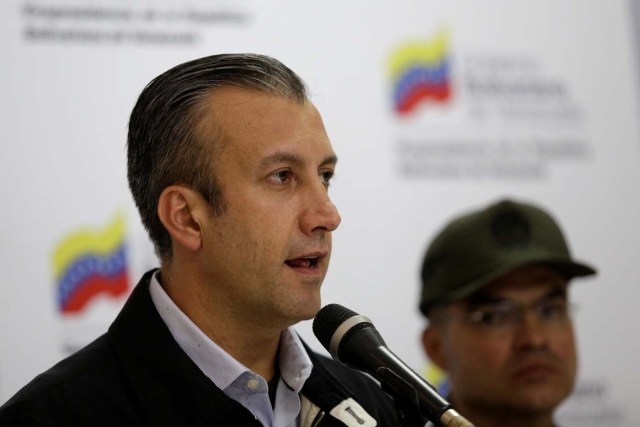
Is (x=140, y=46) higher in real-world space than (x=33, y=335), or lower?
higher

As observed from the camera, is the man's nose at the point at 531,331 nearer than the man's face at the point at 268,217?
No

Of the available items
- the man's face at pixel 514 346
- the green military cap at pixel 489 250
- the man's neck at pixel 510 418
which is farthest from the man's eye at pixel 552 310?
the man's neck at pixel 510 418

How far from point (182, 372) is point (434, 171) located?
1711mm

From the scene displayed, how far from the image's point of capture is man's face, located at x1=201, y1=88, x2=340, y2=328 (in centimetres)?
202

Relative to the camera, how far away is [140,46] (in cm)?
314

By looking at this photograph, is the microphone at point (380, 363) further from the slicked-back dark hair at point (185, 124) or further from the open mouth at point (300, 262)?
the slicked-back dark hair at point (185, 124)

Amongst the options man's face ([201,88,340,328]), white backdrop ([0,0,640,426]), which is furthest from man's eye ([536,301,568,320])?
man's face ([201,88,340,328])

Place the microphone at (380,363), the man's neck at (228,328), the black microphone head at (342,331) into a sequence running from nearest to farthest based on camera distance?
1. the microphone at (380,363)
2. the black microphone head at (342,331)
3. the man's neck at (228,328)

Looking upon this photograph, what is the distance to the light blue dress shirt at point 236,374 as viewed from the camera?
6.65 feet

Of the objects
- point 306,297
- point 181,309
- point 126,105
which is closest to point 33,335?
point 126,105

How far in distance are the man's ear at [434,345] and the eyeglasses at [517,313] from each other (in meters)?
0.15

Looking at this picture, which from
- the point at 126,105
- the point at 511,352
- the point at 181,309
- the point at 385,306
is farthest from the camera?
the point at 385,306

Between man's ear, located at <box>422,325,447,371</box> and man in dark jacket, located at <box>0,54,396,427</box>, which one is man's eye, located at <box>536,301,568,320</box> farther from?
man in dark jacket, located at <box>0,54,396,427</box>

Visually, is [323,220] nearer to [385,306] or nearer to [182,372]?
[182,372]
